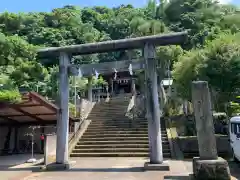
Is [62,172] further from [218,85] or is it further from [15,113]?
[218,85]

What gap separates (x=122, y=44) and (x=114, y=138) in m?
6.63

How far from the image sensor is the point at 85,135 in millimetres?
16641

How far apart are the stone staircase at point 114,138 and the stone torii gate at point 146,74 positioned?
3.59 metres

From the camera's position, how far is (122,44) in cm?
1080

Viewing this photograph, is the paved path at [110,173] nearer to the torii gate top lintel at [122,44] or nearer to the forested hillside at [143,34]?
the forested hillside at [143,34]

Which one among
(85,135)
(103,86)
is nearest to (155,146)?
(85,135)

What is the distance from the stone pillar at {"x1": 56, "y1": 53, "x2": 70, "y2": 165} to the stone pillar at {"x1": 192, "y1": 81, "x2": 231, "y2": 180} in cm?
513

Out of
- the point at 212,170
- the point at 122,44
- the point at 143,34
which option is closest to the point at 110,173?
the point at 212,170

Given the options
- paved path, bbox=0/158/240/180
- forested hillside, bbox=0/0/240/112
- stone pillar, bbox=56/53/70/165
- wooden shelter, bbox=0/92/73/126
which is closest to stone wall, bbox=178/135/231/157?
paved path, bbox=0/158/240/180

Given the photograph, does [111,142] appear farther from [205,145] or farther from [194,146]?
[205,145]

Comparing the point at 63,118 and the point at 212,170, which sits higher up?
the point at 63,118

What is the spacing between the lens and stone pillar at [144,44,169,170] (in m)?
9.98

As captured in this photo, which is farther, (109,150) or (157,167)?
(109,150)

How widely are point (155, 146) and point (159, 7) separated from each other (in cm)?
5141
